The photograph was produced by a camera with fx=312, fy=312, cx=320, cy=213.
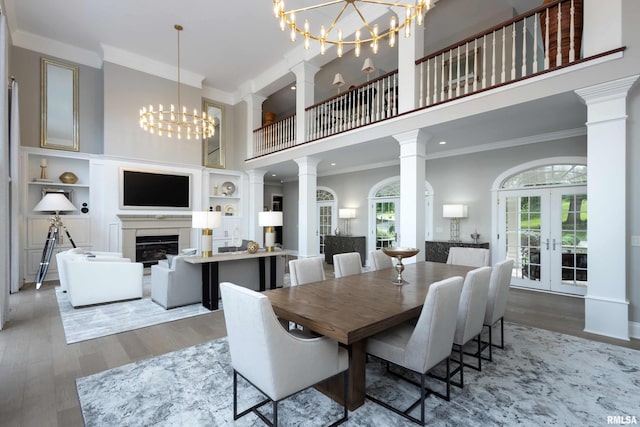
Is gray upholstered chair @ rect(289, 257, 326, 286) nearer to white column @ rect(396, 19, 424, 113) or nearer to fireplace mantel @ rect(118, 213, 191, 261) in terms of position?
white column @ rect(396, 19, 424, 113)

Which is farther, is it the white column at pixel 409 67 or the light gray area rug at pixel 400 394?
the white column at pixel 409 67

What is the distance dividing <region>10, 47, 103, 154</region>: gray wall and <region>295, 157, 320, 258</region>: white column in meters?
4.72

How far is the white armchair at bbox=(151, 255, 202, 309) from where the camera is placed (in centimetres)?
442

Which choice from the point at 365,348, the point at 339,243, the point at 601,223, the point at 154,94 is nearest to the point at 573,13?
the point at 601,223

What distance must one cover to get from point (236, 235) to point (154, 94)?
3.98m

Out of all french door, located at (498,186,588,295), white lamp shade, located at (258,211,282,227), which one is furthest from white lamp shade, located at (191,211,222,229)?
french door, located at (498,186,588,295)

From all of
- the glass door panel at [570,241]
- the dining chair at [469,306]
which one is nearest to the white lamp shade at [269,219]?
the dining chair at [469,306]

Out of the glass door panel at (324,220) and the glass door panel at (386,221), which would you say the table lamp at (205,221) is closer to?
the glass door panel at (386,221)

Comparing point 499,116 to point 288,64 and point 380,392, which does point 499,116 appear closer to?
point 380,392

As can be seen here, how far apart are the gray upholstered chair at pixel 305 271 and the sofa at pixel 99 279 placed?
313cm

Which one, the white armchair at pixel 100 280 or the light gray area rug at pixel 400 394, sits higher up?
the white armchair at pixel 100 280

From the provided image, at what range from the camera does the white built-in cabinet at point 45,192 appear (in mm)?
6008

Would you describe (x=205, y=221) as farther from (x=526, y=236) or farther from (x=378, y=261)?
(x=526, y=236)

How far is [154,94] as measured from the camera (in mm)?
7344
